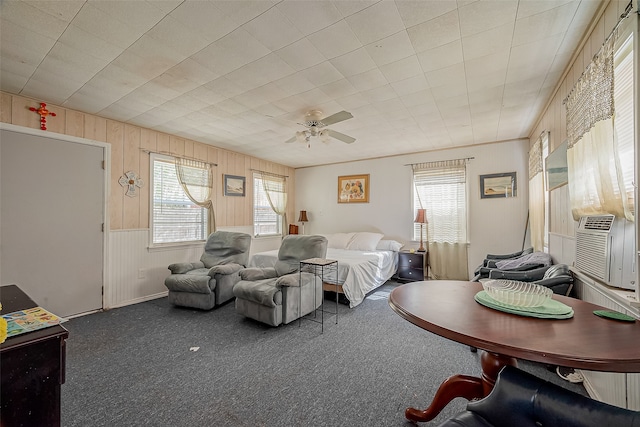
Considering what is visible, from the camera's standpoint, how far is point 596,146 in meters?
1.64

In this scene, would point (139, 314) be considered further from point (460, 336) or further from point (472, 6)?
point (472, 6)

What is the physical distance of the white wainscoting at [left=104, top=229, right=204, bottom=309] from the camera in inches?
140

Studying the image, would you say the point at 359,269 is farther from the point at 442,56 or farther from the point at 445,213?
the point at 442,56

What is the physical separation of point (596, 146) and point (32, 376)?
3.02m

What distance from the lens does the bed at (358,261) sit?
3629mm

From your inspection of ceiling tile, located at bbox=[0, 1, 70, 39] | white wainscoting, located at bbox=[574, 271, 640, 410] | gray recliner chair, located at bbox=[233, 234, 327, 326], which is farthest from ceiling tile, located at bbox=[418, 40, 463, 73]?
ceiling tile, located at bbox=[0, 1, 70, 39]

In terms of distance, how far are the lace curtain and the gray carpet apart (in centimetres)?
138

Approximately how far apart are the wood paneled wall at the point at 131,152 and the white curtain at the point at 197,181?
14 cm

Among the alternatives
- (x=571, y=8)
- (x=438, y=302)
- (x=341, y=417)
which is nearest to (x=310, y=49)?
(x=571, y=8)

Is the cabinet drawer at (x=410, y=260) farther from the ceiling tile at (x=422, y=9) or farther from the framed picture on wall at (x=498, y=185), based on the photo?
the ceiling tile at (x=422, y=9)

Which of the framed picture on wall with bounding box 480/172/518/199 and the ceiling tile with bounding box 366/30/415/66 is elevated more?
the ceiling tile with bounding box 366/30/415/66

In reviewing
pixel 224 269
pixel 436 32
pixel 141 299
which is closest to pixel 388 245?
pixel 224 269

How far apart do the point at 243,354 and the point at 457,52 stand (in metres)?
3.13

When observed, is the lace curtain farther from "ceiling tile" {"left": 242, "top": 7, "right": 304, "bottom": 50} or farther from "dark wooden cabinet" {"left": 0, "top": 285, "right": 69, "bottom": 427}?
"dark wooden cabinet" {"left": 0, "top": 285, "right": 69, "bottom": 427}
